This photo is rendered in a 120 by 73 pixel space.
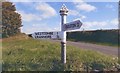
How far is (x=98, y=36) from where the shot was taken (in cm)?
2494

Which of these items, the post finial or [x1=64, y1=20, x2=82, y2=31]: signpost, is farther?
the post finial

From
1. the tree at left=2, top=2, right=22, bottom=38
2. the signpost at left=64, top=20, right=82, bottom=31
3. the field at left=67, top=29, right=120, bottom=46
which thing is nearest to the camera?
the signpost at left=64, top=20, right=82, bottom=31

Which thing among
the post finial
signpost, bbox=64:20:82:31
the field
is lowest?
the field

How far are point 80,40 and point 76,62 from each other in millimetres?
16950

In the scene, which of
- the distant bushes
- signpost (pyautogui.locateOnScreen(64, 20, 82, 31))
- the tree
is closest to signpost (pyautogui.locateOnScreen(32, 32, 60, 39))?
signpost (pyautogui.locateOnScreen(64, 20, 82, 31))

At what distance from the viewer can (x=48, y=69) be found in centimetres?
912

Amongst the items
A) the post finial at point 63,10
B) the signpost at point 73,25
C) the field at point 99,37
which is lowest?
the field at point 99,37

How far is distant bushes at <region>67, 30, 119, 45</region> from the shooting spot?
22359 millimetres

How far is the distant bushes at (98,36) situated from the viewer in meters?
22.4

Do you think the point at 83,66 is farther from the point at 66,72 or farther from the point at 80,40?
the point at 80,40

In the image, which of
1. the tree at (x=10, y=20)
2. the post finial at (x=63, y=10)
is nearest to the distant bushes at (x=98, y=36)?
the tree at (x=10, y=20)

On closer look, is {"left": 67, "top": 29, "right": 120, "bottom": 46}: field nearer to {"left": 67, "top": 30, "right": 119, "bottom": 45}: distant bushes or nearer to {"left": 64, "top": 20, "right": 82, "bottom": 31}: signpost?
{"left": 67, "top": 30, "right": 119, "bottom": 45}: distant bushes

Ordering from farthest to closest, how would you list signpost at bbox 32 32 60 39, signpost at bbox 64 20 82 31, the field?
the field → signpost at bbox 32 32 60 39 → signpost at bbox 64 20 82 31

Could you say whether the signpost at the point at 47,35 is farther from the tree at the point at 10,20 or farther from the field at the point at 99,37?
the tree at the point at 10,20
